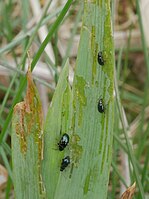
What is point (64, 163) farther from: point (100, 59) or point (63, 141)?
point (100, 59)

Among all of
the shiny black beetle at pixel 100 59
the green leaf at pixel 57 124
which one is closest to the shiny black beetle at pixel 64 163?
the green leaf at pixel 57 124

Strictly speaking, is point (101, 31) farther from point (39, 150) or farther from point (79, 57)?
point (39, 150)

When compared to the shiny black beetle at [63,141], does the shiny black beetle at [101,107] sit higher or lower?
higher

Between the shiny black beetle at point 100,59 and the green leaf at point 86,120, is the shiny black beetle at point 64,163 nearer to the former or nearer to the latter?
Result: the green leaf at point 86,120

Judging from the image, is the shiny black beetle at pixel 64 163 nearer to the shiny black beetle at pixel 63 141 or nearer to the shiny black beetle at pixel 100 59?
the shiny black beetle at pixel 63 141

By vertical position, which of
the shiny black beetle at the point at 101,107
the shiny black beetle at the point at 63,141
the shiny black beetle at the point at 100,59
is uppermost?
the shiny black beetle at the point at 100,59

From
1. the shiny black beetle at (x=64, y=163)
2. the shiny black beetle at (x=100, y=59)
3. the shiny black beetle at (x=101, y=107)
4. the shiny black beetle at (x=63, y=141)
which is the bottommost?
the shiny black beetle at (x=64, y=163)

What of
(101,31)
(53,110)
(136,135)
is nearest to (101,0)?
(101,31)

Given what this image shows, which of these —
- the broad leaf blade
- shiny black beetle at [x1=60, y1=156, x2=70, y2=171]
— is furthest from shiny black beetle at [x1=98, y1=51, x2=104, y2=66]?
shiny black beetle at [x1=60, y1=156, x2=70, y2=171]
